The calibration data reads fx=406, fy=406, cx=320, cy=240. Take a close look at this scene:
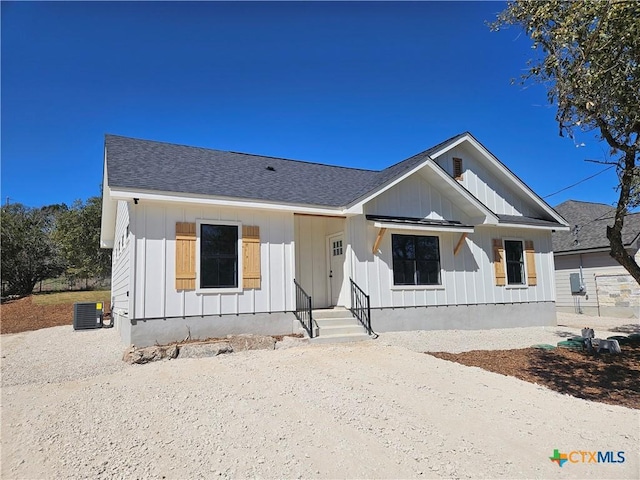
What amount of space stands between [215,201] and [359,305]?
4371 millimetres

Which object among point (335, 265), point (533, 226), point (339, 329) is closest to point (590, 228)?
point (533, 226)

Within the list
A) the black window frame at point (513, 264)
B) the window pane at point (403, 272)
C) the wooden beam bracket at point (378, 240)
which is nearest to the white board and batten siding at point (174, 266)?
the wooden beam bracket at point (378, 240)

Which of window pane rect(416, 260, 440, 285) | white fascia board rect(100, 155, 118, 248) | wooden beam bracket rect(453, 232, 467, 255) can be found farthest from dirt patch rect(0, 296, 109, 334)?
wooden beam bracket rect(453, 232, 467, 255)

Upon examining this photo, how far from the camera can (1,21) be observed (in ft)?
23.2

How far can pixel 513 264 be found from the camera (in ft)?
43.2

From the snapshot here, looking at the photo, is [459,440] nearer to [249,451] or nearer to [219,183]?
[249,451]

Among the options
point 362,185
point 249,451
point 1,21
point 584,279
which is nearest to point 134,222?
point 1,21

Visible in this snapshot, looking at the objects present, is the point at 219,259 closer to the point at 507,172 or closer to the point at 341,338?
the point at 341,338

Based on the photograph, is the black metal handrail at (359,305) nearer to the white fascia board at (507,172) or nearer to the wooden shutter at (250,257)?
the wooden shutter at (250,257)

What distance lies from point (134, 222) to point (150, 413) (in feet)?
14.9

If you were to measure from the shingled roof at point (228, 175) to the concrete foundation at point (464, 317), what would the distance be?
3.26 metres

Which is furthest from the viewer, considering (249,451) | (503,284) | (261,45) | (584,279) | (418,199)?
(584,279)

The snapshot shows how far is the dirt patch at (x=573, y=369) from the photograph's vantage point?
567 centimetres

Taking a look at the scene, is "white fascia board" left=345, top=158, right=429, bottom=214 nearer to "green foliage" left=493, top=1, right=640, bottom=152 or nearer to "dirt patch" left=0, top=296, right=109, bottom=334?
"green foliage" left=493, top=1, right=640, bottom=152
